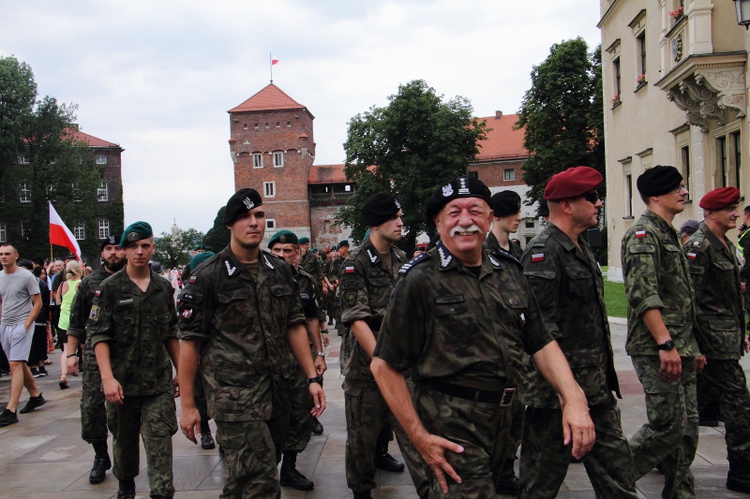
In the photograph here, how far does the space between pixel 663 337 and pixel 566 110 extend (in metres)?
44.7

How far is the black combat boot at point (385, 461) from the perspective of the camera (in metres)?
5.78

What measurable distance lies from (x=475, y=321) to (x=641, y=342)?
6.64ft

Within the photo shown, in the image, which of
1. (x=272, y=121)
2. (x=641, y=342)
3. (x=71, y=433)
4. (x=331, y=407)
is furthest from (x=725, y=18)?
(x=272, y=121)

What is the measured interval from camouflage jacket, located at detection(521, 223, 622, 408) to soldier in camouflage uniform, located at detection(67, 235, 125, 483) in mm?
3472

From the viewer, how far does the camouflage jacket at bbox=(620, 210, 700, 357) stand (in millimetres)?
4328

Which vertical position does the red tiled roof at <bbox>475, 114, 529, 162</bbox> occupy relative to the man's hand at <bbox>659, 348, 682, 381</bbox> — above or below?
above

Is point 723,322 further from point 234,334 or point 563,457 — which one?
point 234,334

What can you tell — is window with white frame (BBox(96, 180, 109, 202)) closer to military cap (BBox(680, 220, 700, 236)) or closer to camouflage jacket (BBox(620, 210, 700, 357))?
military cap (BBox(680, 220, 700, 236))

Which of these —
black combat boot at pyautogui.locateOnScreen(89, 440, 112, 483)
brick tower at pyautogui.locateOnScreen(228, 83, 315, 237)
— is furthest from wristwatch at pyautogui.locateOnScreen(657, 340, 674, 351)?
brick tower at pyautogui.locateOnScreen(228, 83, 315, 237)

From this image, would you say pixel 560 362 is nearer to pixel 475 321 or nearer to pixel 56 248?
pixel 475 321

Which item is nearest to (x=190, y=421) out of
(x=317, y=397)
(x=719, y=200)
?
(x=317, y=397)

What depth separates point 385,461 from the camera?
230 inches

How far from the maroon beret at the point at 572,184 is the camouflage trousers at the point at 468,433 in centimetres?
167

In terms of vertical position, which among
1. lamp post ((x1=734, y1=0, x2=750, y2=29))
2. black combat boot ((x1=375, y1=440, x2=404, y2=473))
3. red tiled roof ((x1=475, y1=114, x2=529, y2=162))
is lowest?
black combat boot ((x1=375, y1=440, x2=404, y2=473))
